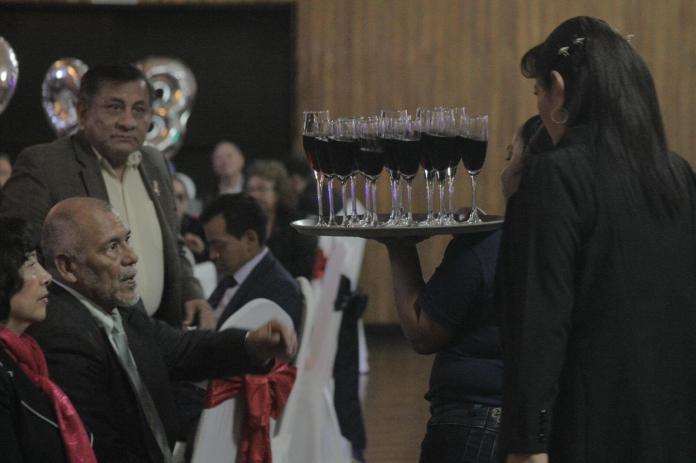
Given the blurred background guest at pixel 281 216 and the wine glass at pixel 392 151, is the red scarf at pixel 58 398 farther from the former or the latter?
the blurred background guest at pixel 281 216

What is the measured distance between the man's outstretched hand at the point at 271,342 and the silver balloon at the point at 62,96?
120 inches

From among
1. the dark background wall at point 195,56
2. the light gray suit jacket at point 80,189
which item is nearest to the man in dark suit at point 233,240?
the light gray suit jacket at point 80,189

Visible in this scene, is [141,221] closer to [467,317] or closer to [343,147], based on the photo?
[343,147]

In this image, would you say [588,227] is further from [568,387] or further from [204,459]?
[204,459]

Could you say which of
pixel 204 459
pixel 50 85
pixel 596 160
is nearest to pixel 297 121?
pixel 50 85

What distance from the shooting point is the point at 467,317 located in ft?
7.75

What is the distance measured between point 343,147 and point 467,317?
0.42 m

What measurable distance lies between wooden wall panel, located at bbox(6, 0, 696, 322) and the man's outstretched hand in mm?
6575

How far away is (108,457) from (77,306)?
363 mm

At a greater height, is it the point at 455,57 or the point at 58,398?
the point at 455,57

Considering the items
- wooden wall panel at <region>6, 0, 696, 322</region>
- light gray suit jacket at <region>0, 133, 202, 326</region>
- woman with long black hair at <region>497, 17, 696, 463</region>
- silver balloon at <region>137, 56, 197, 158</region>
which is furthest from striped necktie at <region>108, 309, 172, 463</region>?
wooden wall panel at <region>6, 0, 696, 322</region>

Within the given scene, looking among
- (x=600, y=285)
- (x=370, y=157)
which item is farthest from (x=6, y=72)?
(x=600, y=285)

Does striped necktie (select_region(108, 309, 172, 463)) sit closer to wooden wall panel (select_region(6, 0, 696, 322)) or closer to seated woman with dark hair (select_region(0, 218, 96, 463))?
seated woman with dark hair (select_region(0, 218, 96, 463))

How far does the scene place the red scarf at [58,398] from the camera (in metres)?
2.43
